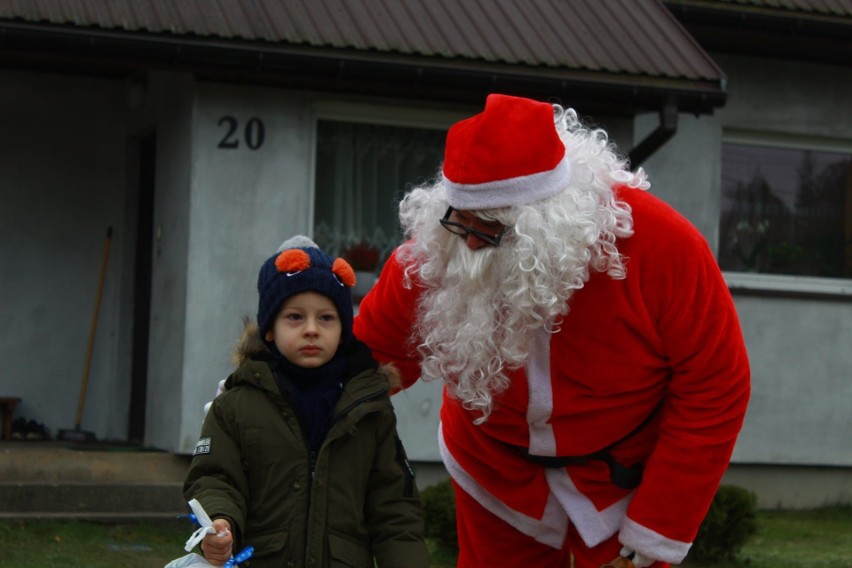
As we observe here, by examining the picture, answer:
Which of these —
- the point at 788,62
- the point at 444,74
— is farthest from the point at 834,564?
the point at 788,62

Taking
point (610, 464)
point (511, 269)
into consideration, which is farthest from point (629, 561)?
point (511, 269)

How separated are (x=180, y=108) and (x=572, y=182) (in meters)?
5.74

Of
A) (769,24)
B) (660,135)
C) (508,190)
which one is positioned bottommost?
(660,135)

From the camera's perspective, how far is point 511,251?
11.8ft

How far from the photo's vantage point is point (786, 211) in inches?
425

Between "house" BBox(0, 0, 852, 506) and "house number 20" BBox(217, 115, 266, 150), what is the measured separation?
0.01m

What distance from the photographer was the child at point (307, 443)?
12.2 ft

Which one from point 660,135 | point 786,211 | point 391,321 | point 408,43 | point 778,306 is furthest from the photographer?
point 786,211

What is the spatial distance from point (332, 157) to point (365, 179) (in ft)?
0.82

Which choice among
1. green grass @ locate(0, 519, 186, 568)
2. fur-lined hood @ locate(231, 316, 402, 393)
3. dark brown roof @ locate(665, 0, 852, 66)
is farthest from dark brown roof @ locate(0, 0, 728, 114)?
fur-lined hood @ locate(231, 316, 402, 393)

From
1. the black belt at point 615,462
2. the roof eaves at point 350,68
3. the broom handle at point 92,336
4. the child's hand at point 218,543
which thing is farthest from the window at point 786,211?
the child's hand at point 218,543

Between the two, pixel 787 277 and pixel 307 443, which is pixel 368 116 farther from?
pixel 307 443

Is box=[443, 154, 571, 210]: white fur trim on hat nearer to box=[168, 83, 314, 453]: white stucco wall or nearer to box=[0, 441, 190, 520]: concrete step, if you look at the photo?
box=[0, 441, 190, 520]: concrete step

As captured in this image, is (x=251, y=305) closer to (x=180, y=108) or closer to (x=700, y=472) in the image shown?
(x=180, y=108)
